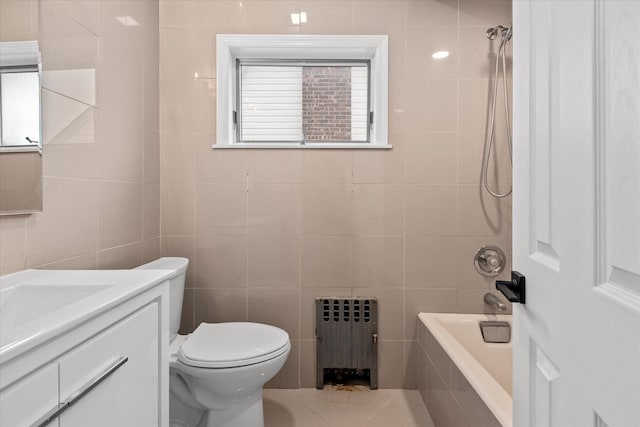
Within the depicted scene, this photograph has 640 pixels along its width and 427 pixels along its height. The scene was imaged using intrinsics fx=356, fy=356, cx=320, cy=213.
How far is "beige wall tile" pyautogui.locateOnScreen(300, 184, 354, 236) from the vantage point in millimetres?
2066

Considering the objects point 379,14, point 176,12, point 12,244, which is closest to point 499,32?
point 379,14

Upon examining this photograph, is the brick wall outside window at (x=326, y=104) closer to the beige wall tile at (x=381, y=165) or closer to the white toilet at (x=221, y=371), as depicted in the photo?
the beige wall tile at (x=381, y=165)

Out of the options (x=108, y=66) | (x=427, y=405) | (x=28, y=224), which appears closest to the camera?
(x=28, y=224)

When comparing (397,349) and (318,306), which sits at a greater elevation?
(318,306)

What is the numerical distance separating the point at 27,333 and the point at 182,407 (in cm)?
132

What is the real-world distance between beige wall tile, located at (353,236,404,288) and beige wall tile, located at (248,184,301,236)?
39 cm

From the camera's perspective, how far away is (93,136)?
1487 millimetres

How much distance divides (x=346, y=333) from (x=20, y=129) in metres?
1.73

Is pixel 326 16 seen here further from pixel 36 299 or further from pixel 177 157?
pixel 36 299

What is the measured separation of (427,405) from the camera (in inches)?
73.7

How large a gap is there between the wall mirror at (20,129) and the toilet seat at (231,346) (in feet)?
2.62

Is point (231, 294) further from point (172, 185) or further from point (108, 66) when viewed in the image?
point (108, 66)

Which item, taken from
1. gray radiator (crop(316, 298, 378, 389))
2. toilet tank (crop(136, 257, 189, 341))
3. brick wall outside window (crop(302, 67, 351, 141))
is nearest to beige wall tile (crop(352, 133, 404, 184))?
brick wall outside window (crop(302, 67, 351, 141))

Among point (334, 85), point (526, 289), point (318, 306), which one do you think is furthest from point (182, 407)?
point (334, 85)
